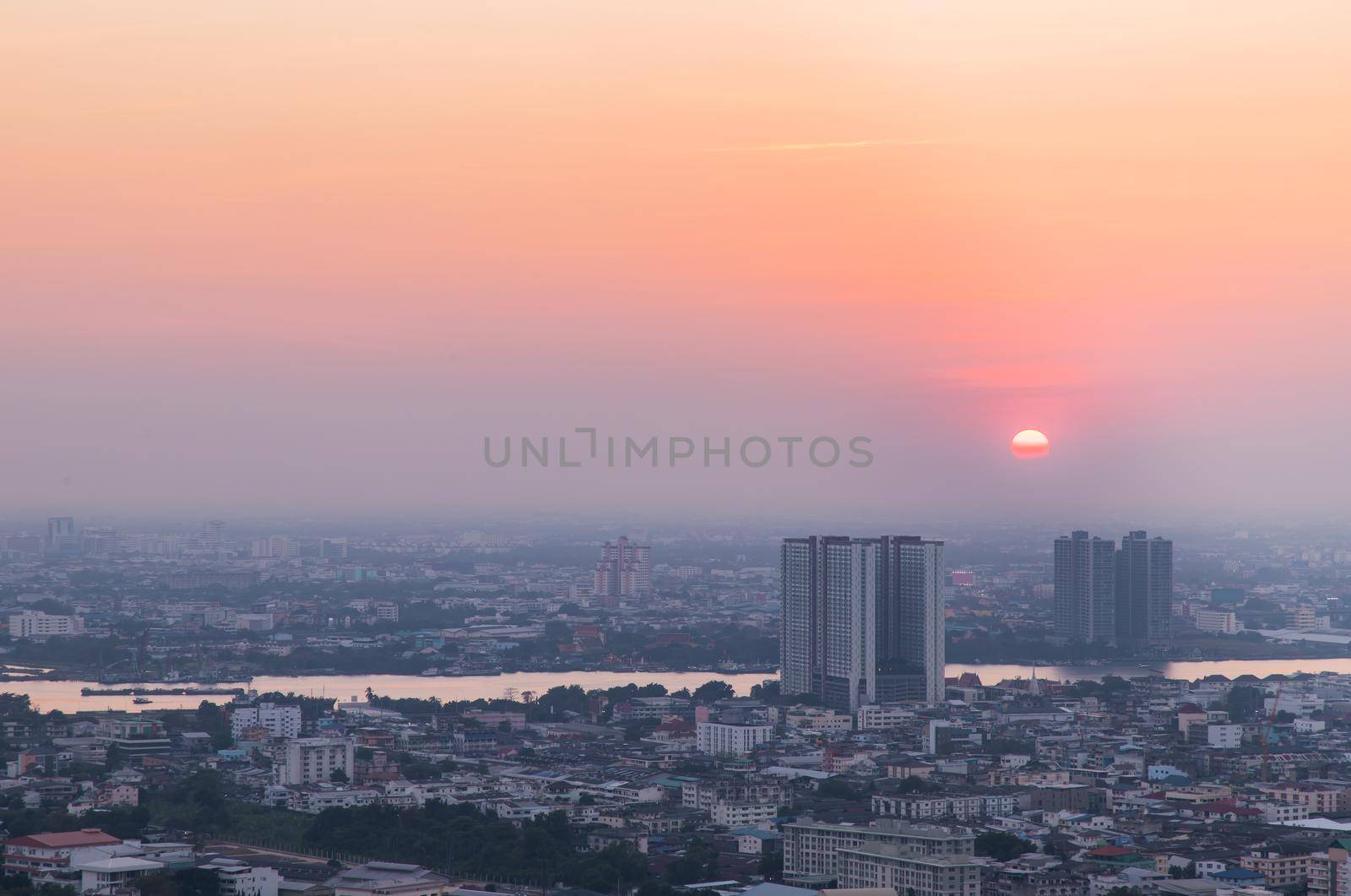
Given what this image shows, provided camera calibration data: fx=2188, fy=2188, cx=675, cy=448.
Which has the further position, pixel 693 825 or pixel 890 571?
pixel 890 571

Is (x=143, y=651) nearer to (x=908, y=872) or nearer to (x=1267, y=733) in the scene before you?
(x=1267, y=733)

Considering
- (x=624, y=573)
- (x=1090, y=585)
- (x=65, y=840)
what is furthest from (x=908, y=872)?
(x=624, y=573)

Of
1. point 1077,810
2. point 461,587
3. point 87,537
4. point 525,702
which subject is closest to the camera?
point 1077,810

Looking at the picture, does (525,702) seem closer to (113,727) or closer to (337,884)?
(113,727)

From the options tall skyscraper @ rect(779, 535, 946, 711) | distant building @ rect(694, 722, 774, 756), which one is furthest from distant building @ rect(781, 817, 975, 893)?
tall skyscraper @ rect(779, 535, 946, 711)

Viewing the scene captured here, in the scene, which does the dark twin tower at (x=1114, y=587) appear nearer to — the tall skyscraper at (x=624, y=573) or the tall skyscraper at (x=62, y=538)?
the tall skyscraper at (x=624, y=573)

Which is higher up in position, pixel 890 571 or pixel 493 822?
pixel 890 571

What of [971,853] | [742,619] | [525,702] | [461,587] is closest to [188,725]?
[525,702]

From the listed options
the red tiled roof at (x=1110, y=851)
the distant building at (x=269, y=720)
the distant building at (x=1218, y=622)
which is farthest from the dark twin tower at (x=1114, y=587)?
the red tiled roof at (x=1110, y=851)
